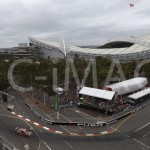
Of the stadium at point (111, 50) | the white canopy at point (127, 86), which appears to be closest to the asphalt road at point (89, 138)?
the white canopy at point (127, 86)

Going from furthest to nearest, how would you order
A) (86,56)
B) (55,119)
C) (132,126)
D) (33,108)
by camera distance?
(86,56) < (33,108) < (55,119) < (132,126)

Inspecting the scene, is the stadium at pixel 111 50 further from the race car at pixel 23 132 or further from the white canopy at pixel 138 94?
the race car at pixel 23 132

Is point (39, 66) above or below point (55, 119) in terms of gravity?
above

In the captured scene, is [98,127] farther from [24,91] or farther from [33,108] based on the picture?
[24,91]

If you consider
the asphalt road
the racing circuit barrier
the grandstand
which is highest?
the grandstand

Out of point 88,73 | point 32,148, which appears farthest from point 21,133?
point 88,73

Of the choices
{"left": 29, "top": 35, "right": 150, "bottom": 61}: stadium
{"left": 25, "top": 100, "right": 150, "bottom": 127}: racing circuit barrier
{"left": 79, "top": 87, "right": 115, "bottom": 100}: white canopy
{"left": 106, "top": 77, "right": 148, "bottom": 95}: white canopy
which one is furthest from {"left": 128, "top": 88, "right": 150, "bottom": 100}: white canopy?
{"left": 29, "top": 35, "right": 150, "bottom": 61}: stadium

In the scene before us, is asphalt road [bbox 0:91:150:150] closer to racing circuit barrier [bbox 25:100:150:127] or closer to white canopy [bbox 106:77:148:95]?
racing circuit barrier [bbox 25:100:150:127]
